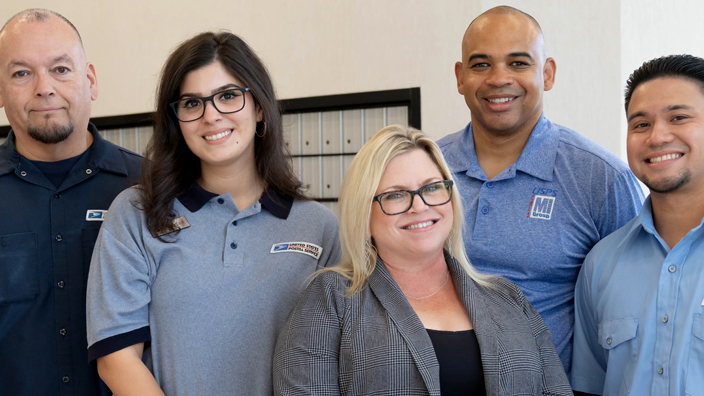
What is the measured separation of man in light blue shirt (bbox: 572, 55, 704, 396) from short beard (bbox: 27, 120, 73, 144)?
1.95m

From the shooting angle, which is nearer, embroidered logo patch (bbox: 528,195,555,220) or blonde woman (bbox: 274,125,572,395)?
blonde woman (bbox: 274,125,572,395)

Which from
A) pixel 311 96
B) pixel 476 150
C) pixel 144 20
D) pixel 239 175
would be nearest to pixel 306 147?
pixel 311 96

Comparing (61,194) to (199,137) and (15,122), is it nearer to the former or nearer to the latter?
(15,122)

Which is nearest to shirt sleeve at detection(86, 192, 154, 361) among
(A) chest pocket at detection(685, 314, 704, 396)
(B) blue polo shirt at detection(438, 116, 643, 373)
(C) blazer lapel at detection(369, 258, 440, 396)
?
(C) blazer lapel at detection(369, 258, 440, 396)

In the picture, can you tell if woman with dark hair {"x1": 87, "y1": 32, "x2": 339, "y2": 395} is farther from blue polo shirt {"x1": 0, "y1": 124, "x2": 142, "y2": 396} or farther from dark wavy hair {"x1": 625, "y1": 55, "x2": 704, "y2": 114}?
dark wavy hair {"x1": 625, "y1": 55, "x2": 704, "y2": 114}

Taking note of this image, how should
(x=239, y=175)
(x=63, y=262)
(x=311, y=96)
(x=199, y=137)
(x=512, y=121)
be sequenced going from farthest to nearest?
1. (x=311, y=96)
2. (x=512, y=121)
3. (x=63, y=262)
4. (x=239, y=175)
5. (x=199, y=137)

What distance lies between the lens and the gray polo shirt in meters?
1.64

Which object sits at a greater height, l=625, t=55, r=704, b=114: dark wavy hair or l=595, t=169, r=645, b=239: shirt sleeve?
l=625, t=55, r=704, b=114: dark wavy hair

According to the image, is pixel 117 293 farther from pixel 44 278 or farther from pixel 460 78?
pixel 460 78

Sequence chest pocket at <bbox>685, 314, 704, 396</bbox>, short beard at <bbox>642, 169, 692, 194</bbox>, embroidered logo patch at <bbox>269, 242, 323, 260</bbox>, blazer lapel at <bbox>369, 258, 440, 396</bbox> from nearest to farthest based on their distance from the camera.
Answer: blazer lapel at <bbox>369, 258, 440, 396</bbox>
chest pocket at <bbox>685, 314, 704, 396</bbox>
short beard at <bbox>642, 169, 692, 194</bbox>
embroidered logo patch at <bbox>269, 242, 323, 260</bbox>

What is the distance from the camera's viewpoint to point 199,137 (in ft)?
5.76

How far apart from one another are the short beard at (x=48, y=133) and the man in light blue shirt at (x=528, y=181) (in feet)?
4.85

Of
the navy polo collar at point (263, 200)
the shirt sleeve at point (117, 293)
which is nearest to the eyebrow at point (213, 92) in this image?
the navy polo collar at point (263, 200)

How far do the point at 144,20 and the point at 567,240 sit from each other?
4.16 metres
